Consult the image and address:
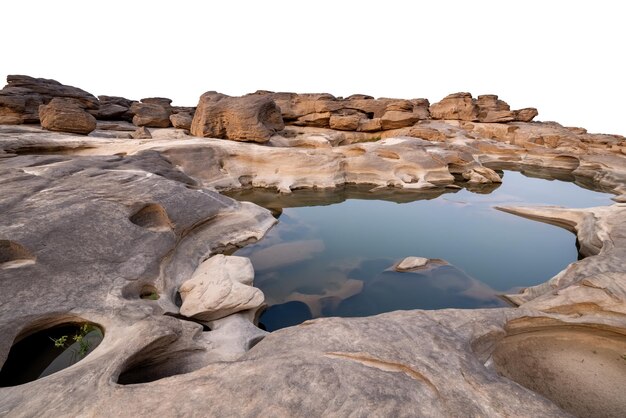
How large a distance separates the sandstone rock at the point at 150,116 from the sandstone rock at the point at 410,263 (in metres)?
26.9

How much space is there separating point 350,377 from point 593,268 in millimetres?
6440

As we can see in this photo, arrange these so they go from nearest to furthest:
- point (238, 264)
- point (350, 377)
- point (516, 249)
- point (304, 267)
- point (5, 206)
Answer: point (350, 377)
point (5, 206)
point (238, 264)
point (304, 267)
point (516, 249)

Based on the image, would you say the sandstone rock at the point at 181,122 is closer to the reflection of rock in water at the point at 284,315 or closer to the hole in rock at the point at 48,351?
the reflection of rock in water at the point at 284,315

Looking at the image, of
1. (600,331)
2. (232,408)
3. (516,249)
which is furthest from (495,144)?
(232,408)

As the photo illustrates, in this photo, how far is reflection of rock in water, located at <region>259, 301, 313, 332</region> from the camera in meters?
6.58

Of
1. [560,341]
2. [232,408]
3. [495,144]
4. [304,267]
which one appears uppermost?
[495,144]

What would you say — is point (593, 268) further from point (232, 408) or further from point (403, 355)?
point (232, 408)

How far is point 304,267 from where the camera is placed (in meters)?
8.91

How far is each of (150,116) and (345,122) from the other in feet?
57.7

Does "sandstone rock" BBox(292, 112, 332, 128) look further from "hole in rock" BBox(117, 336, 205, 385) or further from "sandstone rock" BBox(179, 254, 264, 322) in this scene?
"hole in rock" BBox(117, 336, 205, 385)

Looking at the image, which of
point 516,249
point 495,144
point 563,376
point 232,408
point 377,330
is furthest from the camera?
point 495,144

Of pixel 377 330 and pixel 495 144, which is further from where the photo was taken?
pixel 495 144

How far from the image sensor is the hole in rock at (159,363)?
4066 millimetres

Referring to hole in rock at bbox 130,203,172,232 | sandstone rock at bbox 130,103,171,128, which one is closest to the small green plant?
hole in rock at bbox 130,203,172,232
